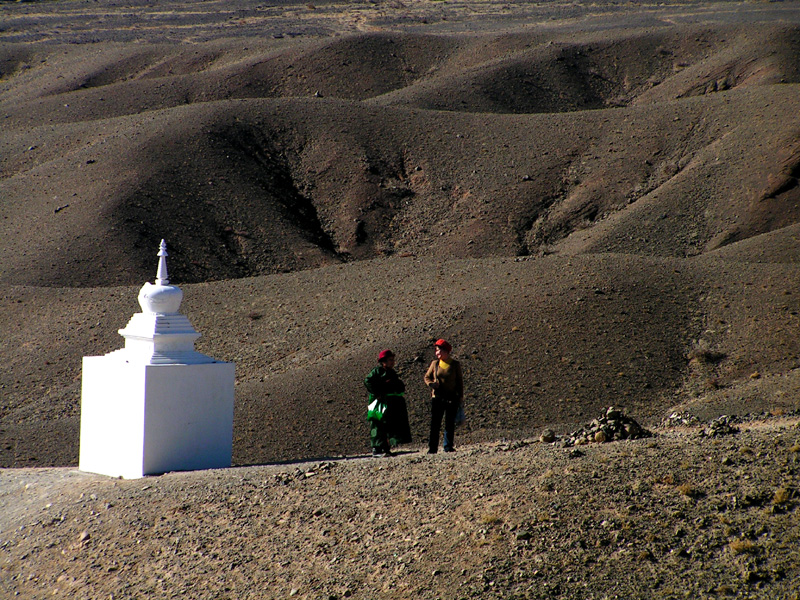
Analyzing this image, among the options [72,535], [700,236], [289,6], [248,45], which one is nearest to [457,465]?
[72,535]

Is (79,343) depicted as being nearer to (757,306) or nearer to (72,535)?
(72,535)

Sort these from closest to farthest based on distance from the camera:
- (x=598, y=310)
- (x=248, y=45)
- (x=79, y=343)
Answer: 1. (x=598, y=310)
2. (x=79, y=343)
3. (x=248, y=45)

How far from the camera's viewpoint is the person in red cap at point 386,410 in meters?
10.6

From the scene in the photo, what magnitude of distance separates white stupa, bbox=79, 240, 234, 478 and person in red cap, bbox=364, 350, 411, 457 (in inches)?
61.2

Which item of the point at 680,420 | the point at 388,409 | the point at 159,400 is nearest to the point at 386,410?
the point at 388,409

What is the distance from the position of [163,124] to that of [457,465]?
27.2m

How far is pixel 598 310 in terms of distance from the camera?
17422mm

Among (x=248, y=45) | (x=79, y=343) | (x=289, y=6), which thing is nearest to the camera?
(x=79, y=343)

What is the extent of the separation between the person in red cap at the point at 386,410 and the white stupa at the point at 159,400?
5.10 feet

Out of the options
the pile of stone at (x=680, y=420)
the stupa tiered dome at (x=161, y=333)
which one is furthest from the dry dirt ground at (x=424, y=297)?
the stupa tiered dome at (x=161, y=333)

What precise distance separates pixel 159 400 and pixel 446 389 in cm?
303

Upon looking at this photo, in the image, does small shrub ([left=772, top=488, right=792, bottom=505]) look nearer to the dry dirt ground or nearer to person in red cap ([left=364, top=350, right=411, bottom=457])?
the dry dirt ground

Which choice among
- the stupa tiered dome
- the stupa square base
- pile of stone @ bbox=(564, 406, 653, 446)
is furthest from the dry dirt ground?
the stupa tiered dome

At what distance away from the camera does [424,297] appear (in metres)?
18.8
